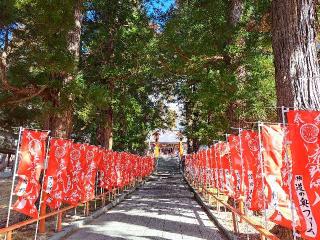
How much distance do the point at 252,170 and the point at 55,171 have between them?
4.78 metres

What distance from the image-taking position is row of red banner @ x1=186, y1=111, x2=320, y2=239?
4852 millimetres

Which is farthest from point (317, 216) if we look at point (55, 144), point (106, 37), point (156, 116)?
point (156, 116)

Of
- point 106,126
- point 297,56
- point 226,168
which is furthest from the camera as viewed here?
point 106,126

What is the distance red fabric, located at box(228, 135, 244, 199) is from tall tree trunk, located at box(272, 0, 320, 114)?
201cm

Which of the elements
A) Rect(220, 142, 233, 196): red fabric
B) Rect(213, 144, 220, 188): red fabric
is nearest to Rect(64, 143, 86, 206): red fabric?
Rect(220, 142, 233, 196): red fabric

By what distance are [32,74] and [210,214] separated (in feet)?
24.9

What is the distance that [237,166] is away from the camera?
32.0 feet

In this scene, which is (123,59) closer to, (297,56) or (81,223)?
(81,223)

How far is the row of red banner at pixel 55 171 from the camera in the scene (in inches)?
305

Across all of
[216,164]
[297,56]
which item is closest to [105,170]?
[216,164]

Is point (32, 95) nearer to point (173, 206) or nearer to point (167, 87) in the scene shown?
point (173, 206)

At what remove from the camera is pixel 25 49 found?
1165 centimetres

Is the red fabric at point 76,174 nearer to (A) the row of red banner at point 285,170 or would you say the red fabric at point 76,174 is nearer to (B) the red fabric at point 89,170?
(B) the red fabric at point 89,170

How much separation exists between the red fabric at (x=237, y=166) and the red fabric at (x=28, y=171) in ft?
15.3
